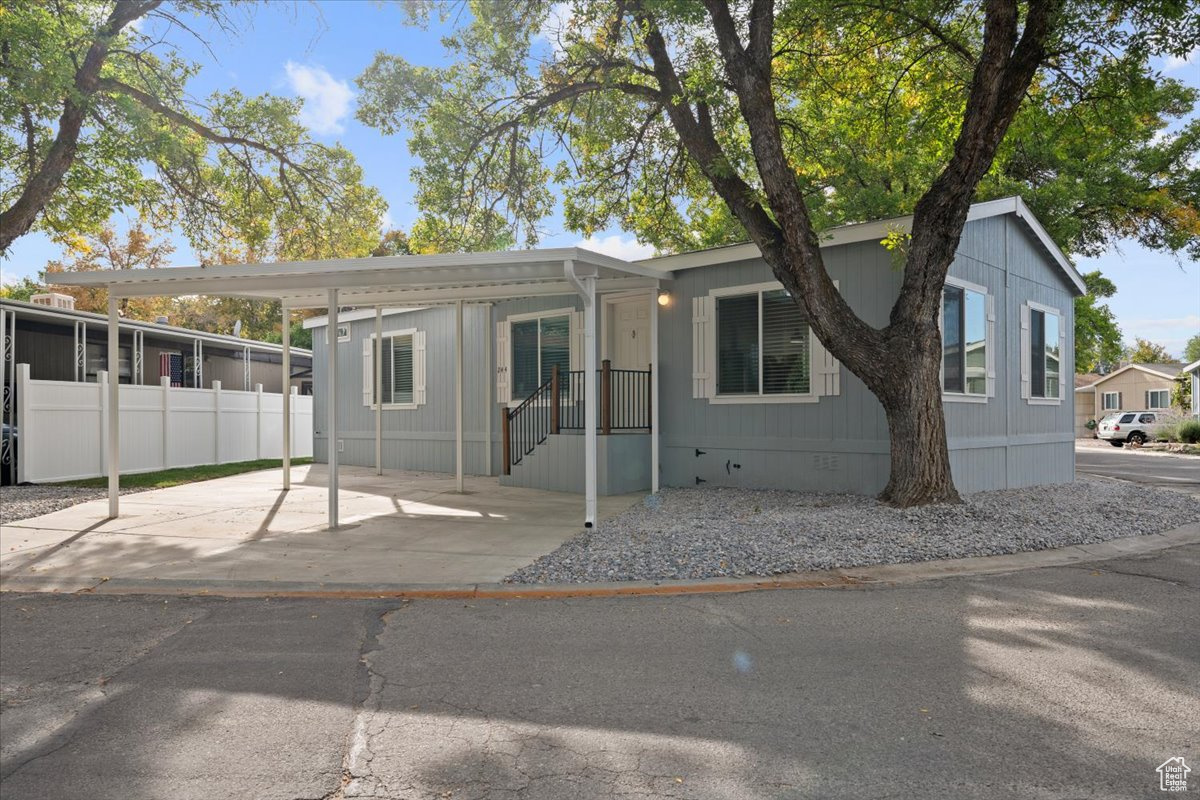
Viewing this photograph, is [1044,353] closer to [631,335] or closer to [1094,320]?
[631,335]

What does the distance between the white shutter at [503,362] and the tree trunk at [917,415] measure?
290 inches

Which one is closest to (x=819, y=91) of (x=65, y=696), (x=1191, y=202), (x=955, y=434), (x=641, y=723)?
(x=955, y=434)

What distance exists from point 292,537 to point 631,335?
6548 mm

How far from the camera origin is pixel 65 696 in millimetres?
3576

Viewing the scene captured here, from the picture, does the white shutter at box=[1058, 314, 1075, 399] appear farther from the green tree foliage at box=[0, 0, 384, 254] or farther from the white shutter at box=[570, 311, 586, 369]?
the green tree foliage at box=[0, 0, 384, 254]

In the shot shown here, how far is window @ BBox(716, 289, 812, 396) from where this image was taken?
10.2 metres

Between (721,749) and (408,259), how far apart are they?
19.3ft

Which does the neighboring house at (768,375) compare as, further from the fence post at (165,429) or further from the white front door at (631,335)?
the fence post at (165,429)

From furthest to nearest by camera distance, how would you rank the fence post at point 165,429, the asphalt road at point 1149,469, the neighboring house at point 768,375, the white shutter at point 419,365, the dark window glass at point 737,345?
1. the white shutter at point 419,365
2. the fence post at point 165,429
3. the asphalt road at point 1149,469
4. the dark window glass at point 737,345
5. the neighboring house at point 768,375

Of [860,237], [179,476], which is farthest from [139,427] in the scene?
[860,237]

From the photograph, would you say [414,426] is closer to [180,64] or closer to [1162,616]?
[180,64]

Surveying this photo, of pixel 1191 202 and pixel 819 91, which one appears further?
pixel 1191 202

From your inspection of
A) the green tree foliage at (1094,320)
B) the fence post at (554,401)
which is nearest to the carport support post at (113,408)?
the fence post at (554,401)

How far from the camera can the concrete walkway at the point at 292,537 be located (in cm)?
617
